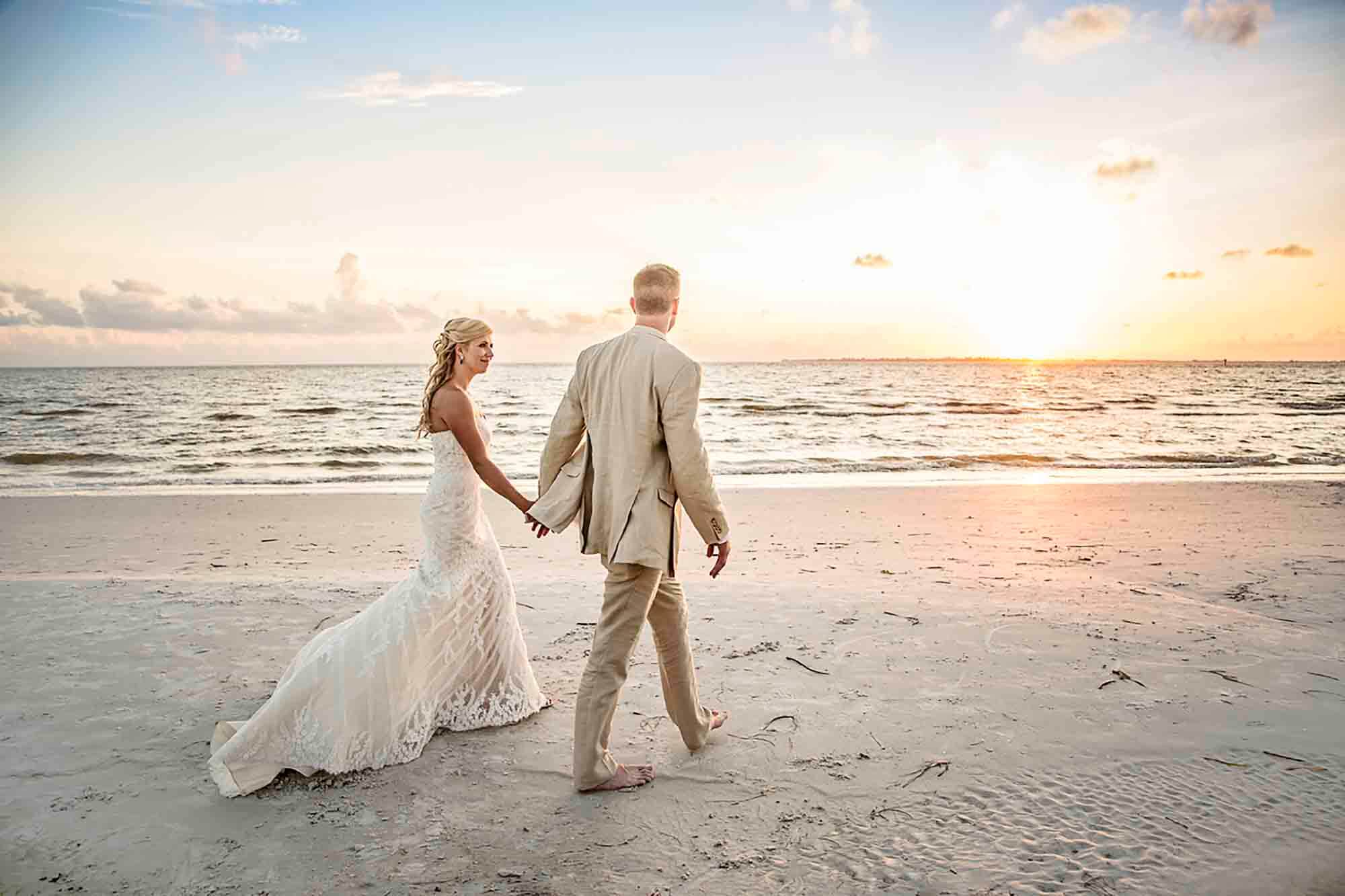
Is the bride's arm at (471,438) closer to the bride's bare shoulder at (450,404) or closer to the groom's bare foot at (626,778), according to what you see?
the bride's bare shoulder at (450,404)

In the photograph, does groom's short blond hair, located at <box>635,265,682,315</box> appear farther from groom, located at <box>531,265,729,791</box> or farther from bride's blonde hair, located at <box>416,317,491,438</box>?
bride's blonde hair, located at <box>416,317,491,438</box>

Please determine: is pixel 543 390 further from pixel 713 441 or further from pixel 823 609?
pixel 823 609

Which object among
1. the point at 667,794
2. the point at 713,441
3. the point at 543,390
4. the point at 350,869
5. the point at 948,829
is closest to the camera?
the point at 350,869

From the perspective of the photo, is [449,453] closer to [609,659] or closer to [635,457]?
[635,457]

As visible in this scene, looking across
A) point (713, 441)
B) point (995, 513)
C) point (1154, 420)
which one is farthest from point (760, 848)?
point (1154, 420)

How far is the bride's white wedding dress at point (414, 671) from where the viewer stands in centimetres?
364

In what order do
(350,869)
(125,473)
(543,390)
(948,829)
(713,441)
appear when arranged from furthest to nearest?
(543,390) < (713,441) < (125,473) < (948,829) < (350,869)

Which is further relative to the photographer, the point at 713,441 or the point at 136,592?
the point at 713,441

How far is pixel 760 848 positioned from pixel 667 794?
1.77 ft

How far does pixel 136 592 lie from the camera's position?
6395 millimetres

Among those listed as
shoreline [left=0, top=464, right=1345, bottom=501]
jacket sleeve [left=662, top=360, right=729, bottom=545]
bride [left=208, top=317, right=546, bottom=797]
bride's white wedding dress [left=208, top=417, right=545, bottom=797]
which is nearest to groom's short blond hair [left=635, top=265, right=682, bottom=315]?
jacket sleeve [left=662, top=360, right=729, bottom=545]

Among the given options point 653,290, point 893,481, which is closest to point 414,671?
point 653,290

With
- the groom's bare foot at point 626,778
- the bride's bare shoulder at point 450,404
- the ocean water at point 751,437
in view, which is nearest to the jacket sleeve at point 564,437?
the bride's bare shoulder at point 450,404

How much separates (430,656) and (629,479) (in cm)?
146
